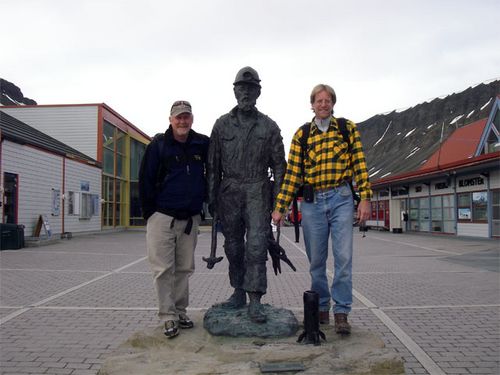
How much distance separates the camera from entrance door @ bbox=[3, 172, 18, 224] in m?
15.5

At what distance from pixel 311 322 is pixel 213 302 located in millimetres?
3329

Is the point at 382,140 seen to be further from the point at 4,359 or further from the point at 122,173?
the point at 4,359

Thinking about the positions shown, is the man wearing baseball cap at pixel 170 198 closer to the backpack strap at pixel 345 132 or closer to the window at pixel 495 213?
the backpack strap at pixel 345 132

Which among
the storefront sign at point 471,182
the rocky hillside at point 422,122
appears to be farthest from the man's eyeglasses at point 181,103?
the rocky hillside at point 422,122

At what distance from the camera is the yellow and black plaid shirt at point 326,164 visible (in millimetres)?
3729

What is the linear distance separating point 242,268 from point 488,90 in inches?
5123

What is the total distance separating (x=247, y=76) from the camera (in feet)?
12.8

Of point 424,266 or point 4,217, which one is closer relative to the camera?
point 424,266

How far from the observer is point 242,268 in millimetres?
4102

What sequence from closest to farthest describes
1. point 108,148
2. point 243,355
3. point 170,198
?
point 243,355 → point 170,198 → point 108,148

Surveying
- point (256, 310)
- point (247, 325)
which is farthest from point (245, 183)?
point (247, 325)

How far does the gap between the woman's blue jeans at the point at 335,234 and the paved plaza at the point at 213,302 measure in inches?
15.5

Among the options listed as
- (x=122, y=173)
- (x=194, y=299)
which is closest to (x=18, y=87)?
(x=122, y=173)

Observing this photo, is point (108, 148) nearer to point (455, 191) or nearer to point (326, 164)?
point (455, 191)
